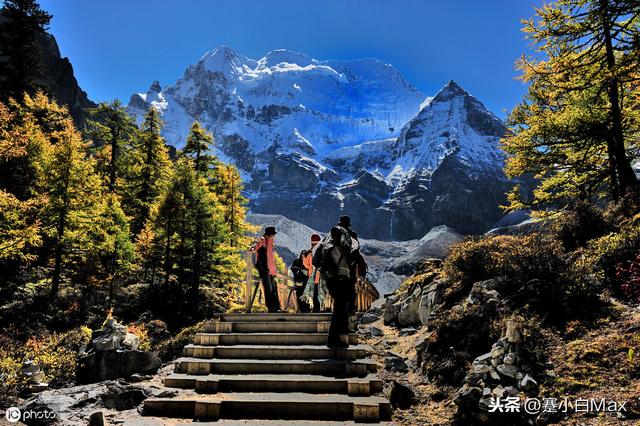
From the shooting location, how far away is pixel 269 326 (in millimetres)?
8555

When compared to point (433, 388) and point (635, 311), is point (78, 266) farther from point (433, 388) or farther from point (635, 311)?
point (635, 311)

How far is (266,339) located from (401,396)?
285 centimetres

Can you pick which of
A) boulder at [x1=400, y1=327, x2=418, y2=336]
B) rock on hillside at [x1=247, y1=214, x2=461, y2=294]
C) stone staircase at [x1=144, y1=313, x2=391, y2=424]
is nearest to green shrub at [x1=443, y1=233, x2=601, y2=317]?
boulder at [x1=400, y1=327, x2=418, y2=336]

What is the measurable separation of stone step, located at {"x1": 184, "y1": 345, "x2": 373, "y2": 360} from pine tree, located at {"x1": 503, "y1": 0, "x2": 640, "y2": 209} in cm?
1000

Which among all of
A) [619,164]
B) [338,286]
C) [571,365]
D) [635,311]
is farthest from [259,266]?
[619,164]

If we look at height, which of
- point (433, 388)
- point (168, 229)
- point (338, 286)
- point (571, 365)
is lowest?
point (433, 388)

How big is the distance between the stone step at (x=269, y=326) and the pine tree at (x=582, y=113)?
10087 millimetres

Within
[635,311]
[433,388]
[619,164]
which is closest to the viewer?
[635,311]

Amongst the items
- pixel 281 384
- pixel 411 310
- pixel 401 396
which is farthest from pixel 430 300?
pixel 281 384

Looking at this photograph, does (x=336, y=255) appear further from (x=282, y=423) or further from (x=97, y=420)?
(x=97, y=420)

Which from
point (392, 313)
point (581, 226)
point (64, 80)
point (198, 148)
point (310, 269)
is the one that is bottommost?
point (392, 313)

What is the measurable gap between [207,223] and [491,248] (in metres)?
16.7

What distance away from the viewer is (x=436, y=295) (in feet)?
37.3

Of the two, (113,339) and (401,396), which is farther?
(113,339)
